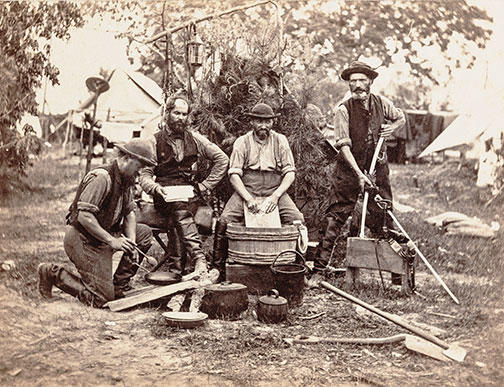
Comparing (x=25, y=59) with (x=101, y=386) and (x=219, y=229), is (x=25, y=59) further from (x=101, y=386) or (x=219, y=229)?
(x=101, y=386)

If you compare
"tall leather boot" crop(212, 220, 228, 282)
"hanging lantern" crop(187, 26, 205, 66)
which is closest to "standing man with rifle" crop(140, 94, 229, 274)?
"tall leather boot" crop(212, 220, 228, 282)

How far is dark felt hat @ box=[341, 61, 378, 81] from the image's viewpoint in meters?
5.24

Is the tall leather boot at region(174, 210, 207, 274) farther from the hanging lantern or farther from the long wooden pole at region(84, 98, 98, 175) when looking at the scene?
the hanging lantern

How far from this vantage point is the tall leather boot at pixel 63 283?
15.7ft

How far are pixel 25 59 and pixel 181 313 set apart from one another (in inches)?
102

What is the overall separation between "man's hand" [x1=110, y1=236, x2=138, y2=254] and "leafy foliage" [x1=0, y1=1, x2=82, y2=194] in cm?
114

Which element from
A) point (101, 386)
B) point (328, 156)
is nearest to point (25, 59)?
point (101, 386)

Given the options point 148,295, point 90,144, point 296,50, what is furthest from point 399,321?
point 90,144

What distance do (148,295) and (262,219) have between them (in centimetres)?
128

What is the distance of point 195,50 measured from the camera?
18.4 feet

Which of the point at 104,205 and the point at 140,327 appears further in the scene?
the point at 104,205

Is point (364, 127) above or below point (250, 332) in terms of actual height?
above

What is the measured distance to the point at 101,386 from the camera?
4.15 metres

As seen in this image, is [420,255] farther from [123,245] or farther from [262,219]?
[123,245]
